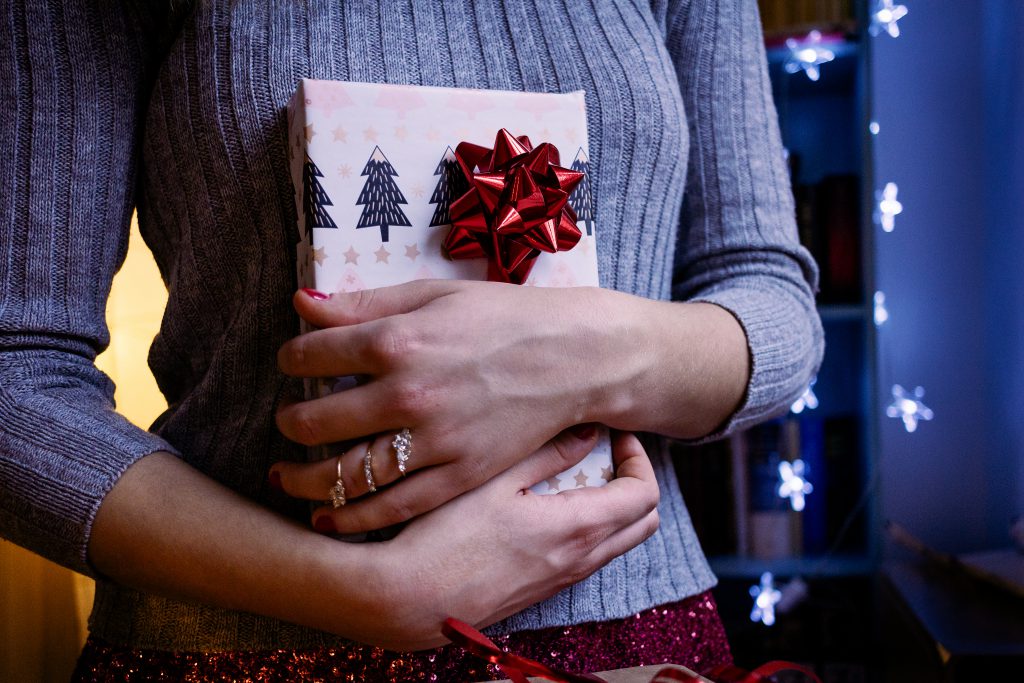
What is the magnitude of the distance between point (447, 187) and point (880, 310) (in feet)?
4.76

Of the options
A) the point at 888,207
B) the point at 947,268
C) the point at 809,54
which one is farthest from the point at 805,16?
the point at 947,268

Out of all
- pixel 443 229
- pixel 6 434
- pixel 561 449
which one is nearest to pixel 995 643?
pixel 561 449

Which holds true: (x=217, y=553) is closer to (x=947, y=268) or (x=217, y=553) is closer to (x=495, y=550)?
(x=495, y=550)

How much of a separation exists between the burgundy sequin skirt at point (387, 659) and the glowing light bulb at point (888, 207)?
137cm

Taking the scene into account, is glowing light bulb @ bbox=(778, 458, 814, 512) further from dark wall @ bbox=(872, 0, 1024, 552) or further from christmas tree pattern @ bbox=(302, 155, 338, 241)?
christmas tree pattern @ bbox=(302, 155, 338, 241)

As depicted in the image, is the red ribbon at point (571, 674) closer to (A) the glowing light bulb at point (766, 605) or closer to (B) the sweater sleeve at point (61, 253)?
(B) the sweater sleeve at point (61, 253)

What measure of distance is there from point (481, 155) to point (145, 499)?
0.98ft

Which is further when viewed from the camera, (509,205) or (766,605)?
(766,605)

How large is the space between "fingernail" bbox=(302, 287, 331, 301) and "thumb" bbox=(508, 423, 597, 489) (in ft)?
0.51

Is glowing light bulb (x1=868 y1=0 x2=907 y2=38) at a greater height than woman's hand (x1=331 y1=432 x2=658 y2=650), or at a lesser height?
greater

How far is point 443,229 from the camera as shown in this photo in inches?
19.2

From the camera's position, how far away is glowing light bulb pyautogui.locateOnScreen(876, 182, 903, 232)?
166cm

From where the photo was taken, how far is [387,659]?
52cm

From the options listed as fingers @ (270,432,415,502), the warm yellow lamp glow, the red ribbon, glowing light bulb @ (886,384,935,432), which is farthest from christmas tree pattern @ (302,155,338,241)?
glowing light bulb @ (886,384,935,432)
